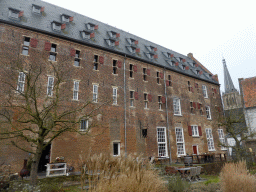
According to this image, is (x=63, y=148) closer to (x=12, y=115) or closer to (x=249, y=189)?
(x=12, y=115)

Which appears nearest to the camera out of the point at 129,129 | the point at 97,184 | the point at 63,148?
the point at 97,184

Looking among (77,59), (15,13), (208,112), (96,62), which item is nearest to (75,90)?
(77,59)

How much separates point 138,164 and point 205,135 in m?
22.2

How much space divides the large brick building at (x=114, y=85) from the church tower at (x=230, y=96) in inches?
1376

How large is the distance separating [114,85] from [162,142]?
833 cm

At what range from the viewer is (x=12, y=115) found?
41.6ft

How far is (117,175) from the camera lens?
472 cm

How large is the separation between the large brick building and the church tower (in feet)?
115

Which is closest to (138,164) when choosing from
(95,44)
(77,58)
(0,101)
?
(0,101)

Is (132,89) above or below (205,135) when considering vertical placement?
above

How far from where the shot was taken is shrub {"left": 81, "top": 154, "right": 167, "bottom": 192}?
4312mm

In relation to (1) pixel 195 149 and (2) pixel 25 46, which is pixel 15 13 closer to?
(2) pixel 25 46

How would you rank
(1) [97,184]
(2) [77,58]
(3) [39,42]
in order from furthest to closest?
(2) [77,58]
(3) [39,42]
(1) [97,184]

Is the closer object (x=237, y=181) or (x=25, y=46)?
(x=237, y=181)
